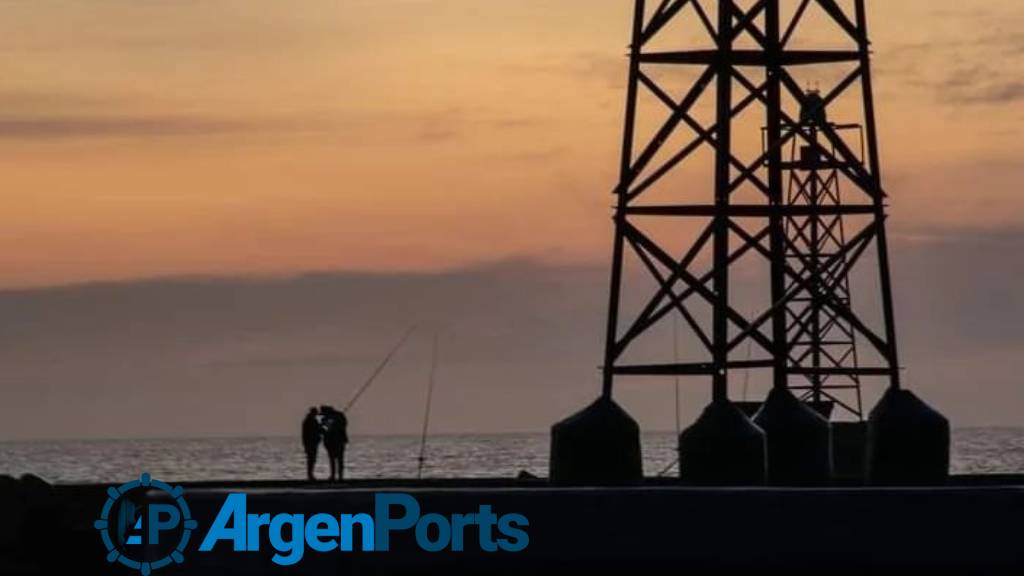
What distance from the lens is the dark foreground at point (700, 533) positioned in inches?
1003

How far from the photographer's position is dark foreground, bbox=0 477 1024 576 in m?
25.5

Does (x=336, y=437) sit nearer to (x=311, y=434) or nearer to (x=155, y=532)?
(x=311, y=434)

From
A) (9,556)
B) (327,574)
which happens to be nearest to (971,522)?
(327,574)

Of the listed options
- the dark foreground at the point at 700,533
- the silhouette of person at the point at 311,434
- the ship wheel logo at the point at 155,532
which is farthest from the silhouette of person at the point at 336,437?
the dark foreground at the point at 700,533

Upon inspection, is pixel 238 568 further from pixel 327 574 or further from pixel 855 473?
pixel 855 473

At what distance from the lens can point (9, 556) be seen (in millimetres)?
29344

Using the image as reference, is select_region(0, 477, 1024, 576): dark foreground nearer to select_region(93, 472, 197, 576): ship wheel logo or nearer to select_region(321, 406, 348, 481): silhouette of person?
select_region(93, 472, 197, 576): ship wheel logo

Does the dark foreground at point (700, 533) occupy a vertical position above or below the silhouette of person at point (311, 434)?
below

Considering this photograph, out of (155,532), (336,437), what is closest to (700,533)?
(155,532)

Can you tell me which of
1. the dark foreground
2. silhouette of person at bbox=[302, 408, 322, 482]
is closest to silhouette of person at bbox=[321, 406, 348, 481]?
silhouette of person at bbox=[302, 408, 322, 482]

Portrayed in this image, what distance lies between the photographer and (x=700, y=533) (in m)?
25.5

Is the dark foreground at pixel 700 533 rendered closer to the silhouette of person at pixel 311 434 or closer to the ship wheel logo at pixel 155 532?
the ship wheel logo at pixel 155 532

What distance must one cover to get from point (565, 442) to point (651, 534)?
693cm

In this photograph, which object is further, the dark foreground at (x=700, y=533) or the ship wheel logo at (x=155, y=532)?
the ship wheel logo at (x=155, y=532)
